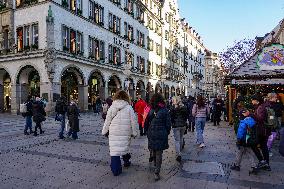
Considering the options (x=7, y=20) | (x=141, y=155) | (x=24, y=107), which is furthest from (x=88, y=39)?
(x=141, y=155)

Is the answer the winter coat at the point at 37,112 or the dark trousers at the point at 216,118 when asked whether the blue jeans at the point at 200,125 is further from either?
the dark trousers at the point at 216,118

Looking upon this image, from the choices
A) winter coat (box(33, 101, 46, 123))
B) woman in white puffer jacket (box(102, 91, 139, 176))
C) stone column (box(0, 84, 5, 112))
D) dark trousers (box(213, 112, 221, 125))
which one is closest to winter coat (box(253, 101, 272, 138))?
woman in white puffer jacket (box(102, 91, 139, 176))

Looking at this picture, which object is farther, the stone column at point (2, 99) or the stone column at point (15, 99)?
the stone column at point (2, 99)

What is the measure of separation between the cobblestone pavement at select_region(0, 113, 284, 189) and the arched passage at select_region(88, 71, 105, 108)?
20.8m

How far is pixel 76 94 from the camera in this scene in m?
29.1

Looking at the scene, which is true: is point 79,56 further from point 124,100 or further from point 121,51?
point 124,100

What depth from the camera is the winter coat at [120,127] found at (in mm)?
6832

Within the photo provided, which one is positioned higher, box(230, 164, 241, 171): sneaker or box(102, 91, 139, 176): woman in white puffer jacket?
box(102, 91, 139, 176): woman in white puffer jacket

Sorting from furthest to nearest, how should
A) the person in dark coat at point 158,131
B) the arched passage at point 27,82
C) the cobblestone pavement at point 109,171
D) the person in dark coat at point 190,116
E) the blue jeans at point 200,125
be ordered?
the arched passage at point 27,82 → the person in dark coat at point 190,116 → the blue jeans at point 200,125 → the person in dark coat at point 158,131 → the cobblestone pavement at point 109,171

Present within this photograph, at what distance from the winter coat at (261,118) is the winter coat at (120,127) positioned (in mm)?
2750

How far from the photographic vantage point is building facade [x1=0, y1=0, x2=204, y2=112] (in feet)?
80.8

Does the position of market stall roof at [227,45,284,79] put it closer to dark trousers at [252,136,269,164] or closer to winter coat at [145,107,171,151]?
dark trousers at [252,136,269,164]

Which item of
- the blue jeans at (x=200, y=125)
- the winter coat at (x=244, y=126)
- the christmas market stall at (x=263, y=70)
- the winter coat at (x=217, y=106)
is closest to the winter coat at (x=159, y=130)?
the winter coat at (x=244, y=126)

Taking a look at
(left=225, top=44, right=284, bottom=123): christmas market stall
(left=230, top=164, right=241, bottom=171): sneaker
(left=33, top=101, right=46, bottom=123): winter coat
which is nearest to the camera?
(left=230, top=164, right=241, bottom=171): sneaker
